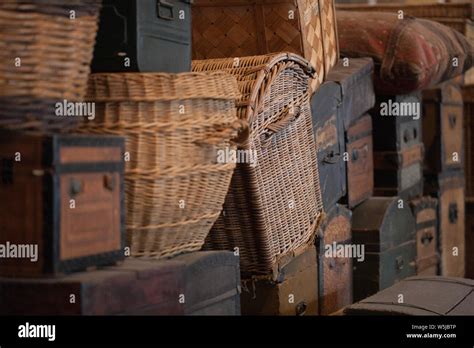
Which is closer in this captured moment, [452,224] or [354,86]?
[354,86]

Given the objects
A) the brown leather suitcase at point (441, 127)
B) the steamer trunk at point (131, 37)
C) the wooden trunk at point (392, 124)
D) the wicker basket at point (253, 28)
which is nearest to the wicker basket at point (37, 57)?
the steamer trunk at point (131, 37)

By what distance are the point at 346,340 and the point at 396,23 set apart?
1.64 metres

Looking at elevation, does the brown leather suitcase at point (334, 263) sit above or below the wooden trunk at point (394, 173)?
below

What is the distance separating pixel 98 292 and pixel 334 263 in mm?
1506

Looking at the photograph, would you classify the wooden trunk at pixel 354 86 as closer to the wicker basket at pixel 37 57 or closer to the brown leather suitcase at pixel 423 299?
the brown leather suitcase at pixel 423 299

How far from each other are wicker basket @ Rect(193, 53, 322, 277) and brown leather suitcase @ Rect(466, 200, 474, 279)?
76.9 inches

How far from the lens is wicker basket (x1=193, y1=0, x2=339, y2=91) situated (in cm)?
310

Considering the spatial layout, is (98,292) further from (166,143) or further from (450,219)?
(450,219)

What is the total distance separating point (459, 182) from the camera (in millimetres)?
4426

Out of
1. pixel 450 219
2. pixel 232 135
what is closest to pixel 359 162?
pixel 450 219

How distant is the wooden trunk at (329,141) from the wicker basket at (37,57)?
1322 millimetres

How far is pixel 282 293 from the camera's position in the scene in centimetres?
274

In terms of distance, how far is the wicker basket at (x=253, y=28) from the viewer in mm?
3104

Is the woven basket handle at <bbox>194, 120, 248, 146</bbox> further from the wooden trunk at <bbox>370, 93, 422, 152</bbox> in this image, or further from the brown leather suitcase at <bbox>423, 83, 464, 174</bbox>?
the brown leather suitcase at <bbox>423, 83, 464, 174</bbox>
